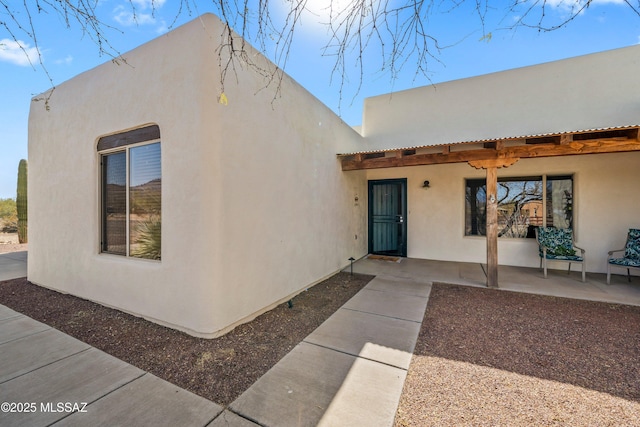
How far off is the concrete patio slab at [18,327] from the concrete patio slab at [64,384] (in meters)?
1.13

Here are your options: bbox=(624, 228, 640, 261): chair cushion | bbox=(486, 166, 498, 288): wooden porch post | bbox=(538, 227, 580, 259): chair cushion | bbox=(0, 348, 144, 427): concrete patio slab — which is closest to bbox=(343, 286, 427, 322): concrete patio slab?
bbox=(486, 166, 498, 288): wooden porch post

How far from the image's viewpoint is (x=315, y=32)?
225 cm

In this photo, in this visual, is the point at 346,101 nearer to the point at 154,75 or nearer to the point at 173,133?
the point at 173,133

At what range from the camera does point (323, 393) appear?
2.25 m

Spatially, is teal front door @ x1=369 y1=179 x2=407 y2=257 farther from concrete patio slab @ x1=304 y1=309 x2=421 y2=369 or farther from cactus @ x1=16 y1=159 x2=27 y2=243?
cactus @ x1=16 y1=159 x2=27 y2=243

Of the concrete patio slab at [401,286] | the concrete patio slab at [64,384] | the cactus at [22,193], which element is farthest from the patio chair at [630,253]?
the cactus at [22,193]

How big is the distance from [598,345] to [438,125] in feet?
20.7

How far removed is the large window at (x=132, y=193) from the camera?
362 cm

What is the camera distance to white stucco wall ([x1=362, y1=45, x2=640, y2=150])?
6.31 meters

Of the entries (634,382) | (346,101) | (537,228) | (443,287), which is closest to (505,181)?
(537,228)

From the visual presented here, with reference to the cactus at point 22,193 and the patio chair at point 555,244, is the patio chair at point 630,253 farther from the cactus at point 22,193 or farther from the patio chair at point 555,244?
the cactus at point 22,193

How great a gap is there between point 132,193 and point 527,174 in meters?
8.38

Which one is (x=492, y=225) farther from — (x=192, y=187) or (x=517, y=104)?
(x=192, y=187)

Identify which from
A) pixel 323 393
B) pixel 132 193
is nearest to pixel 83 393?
pixel 323 393
